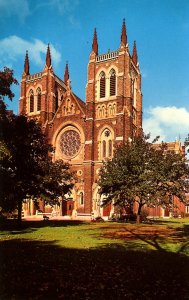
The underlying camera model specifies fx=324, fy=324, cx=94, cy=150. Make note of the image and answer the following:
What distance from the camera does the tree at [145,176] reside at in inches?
1199

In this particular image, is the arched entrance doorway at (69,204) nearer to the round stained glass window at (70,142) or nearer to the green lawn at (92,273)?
the round stained glass window at (70,142)

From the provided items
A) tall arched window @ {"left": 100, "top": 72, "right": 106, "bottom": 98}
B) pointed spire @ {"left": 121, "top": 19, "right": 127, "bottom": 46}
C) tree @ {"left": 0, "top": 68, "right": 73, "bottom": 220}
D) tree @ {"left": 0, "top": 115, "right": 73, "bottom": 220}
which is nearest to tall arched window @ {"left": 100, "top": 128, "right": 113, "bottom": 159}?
tall arched window @ {"left": 100, "top": 72, "right": 106, "bottom": 98}

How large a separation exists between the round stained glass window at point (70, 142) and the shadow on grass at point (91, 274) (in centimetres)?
3917

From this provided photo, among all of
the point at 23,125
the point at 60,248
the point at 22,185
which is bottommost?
the point at 60,248

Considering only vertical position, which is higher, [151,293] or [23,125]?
[23,125]

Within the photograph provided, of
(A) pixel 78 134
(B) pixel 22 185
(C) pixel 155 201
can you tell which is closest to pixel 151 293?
(B) pixel 22 185

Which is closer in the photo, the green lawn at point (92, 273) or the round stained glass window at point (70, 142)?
the green lawn at point (92, 273)

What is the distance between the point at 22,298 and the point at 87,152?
4179cm

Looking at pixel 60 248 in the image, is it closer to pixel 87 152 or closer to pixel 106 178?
pixel 106 178

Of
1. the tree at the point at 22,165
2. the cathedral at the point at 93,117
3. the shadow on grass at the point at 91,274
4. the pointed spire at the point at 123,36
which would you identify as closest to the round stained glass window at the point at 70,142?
the cathedral at the point at 93,117

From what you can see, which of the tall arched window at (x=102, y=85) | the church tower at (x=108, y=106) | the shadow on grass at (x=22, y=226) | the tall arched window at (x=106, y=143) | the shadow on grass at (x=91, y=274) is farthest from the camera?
the tall arched window at (x=102, y=85)

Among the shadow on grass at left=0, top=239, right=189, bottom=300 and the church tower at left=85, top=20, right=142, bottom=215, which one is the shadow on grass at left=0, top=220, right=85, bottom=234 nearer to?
the shadow on grass at left=0, top=239, right=189, bottom=300

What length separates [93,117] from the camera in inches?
1966

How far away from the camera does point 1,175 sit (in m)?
17.3
